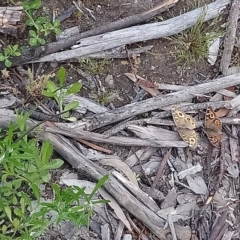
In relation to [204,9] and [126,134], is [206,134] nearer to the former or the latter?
[126,134]

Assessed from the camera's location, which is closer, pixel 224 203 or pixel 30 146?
pixel 30 146

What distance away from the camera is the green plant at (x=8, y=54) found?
9.39ft

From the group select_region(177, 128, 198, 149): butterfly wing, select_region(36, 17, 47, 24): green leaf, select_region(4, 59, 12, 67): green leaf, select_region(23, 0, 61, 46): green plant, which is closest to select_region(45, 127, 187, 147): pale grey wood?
select_region(177, 128, 198, 149): butterfly wing

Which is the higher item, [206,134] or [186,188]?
[206,134]

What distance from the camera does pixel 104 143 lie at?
287cm

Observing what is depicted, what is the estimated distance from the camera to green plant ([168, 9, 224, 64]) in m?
3.10

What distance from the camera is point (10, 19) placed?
2898 mm

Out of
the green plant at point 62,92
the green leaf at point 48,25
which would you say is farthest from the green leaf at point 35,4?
the green plant at point 62,92

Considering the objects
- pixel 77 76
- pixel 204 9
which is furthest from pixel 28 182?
pixel 204 9

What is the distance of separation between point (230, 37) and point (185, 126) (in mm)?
673

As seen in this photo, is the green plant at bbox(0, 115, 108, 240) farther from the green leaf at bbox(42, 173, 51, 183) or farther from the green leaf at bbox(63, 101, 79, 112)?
the green leaf at bbox(63, 101, 79, 112)

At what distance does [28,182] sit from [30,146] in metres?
0.19

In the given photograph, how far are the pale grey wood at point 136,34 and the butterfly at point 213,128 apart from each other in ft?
1.85

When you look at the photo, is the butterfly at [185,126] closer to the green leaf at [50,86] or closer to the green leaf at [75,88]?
the green leaf at [75,88]
